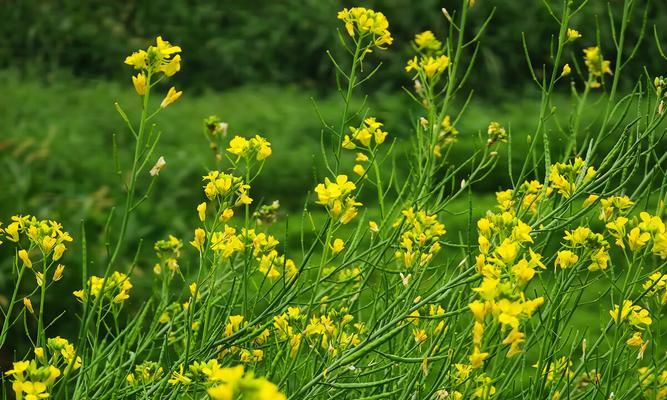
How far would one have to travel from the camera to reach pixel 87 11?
27.5ft

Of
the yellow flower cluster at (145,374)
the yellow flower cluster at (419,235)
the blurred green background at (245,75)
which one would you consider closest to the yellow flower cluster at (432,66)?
the yellow flower cluster at (419,235)

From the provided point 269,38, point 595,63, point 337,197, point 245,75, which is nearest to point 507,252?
point 337,197

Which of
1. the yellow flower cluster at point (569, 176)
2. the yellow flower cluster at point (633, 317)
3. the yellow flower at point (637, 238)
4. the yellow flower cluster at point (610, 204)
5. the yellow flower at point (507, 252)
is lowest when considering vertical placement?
the yellow flower cluster at point (633, 317)

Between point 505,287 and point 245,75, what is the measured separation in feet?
23.4

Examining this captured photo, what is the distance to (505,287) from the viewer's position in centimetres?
101

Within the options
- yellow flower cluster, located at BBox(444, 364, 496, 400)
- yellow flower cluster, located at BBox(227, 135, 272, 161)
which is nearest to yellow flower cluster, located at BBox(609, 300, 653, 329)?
yellow flower cluster, located at BBox(444, 364, 496, 400)

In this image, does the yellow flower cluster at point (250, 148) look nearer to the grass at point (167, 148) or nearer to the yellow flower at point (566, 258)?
the yellow flower at point (566, 258)

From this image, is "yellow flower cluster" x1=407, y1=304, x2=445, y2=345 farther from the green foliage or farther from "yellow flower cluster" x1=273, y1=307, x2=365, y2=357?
the green foliage

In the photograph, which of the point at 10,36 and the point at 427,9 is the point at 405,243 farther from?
→ the point at 10,36

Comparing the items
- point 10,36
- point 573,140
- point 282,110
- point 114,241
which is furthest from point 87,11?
point 573,140

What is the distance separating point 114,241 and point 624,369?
2.40 meters

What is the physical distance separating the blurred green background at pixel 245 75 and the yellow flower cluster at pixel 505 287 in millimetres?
3251

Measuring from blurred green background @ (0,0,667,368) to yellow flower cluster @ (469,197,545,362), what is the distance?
10.7 feet

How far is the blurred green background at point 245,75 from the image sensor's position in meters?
5.29
